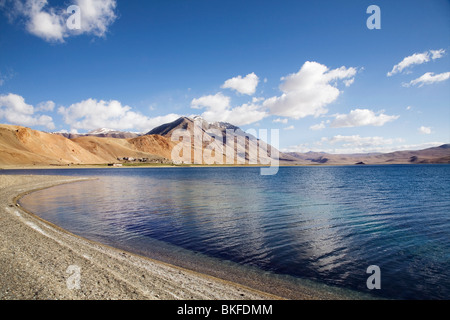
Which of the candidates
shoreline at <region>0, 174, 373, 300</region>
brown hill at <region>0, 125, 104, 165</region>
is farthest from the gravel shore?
brown hill at <region>0, 125, 104, 165</region>

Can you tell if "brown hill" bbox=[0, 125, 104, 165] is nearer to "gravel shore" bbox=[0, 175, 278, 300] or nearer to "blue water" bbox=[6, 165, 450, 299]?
"blue water" bbox=[6, 165, 450, 299]

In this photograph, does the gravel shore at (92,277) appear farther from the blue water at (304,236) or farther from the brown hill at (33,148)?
the brown hill at (33,148)

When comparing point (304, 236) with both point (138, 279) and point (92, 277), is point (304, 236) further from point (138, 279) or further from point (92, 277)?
point (92, 277)

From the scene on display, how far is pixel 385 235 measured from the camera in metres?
16.1

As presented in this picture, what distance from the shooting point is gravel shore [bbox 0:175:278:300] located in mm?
7555

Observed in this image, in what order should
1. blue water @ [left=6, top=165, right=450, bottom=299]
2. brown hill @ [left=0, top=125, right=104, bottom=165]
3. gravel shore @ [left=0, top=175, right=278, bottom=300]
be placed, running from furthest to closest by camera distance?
brown hill @ [left=0, top=125, right=104, bottom=165], blue water @ [left=6, top=165, right=450, bottom=299], gravel shore @ [left=0, top=175, right=278, bottom=300]

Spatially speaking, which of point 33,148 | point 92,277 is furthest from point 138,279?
point 33,148

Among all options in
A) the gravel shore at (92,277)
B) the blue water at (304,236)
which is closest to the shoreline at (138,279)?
the gravel shore at (92,277)

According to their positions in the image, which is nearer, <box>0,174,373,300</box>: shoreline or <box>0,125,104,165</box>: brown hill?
<box>0,174,373,300</box>: shoreline

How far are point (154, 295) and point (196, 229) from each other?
32.6 feet

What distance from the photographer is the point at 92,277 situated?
28.3 ft

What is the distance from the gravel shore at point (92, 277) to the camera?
24.8 ft

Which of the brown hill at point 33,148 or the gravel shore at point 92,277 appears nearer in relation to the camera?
the gravel shore at point 92,277

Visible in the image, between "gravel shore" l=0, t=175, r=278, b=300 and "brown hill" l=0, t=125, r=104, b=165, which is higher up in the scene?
"brown hill" l=0, t=125, r=104, b=165
